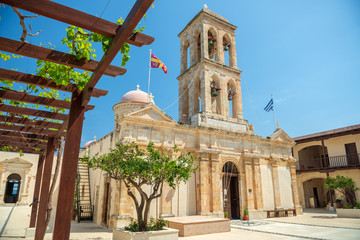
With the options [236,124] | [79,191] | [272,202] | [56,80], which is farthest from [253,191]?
[56,80]

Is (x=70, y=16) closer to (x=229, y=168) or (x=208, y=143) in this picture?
(x=208, y=143)

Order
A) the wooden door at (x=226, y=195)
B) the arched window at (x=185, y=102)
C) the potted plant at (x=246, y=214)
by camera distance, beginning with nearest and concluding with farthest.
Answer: the potted plant at (x=246, y=214) → the wooden door at (x=226, y=195) → the arched window at (x=185, y=102)

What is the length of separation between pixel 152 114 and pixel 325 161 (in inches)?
732

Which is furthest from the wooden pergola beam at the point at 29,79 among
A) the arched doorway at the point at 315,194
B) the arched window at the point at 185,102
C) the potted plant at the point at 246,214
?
the arched doorway at the point at 315,194

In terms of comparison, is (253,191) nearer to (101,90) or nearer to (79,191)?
(79,191)

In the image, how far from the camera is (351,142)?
22141 mm

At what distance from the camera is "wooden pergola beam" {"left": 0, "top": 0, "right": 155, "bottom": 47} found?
2.66m

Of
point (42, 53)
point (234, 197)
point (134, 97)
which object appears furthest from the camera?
point (134, 97)

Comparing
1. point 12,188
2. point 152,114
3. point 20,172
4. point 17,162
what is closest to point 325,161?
point 152,114

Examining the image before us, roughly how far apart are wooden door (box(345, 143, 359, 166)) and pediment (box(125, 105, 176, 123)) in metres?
18.6

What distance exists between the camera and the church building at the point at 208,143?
12508 mm

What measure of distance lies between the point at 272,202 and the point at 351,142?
1194cm

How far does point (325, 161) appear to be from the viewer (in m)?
22.3

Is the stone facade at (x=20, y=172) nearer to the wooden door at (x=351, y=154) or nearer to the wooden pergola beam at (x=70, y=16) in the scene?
the wooden pergola beam at (x=70, y=16)
